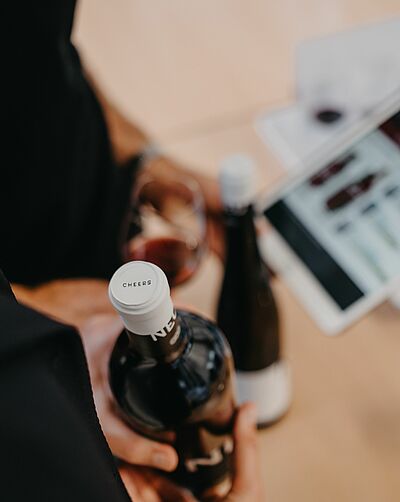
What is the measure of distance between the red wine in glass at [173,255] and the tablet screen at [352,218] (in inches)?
3.9

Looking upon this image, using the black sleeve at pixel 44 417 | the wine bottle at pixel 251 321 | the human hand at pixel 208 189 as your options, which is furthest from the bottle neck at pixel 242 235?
the black sleeve at pixel 44 417

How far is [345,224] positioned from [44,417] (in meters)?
0.43

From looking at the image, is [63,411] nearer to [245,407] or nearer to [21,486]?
[21,486]

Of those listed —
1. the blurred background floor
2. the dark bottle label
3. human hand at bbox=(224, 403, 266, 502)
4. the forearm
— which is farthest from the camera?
the forearm

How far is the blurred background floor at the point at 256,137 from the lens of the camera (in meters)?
0.57

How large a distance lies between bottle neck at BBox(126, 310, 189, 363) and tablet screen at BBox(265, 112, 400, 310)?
25cm

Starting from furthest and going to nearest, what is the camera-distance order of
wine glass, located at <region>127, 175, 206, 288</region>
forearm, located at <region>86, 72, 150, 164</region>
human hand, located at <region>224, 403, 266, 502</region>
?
forearm, located at <region>86, 72, 150, 164</region>, wine glass, located at <region>127, 175, 206, 288</region>, human hand, located at <region>224, 403, 266, 502</region>

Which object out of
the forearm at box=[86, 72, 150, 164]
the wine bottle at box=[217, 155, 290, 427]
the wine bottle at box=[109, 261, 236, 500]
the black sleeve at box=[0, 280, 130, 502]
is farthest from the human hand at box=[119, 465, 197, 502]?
the forearm at box=[86, 72, 150, 164]

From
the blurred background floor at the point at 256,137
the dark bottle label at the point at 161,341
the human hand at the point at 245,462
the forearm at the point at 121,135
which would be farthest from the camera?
the forearm at the point at 121,135

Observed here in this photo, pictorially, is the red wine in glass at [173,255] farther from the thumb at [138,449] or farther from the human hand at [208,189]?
the thumb at [138,449]

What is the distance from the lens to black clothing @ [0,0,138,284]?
2.02ft

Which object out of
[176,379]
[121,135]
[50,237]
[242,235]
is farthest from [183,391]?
[121,135]

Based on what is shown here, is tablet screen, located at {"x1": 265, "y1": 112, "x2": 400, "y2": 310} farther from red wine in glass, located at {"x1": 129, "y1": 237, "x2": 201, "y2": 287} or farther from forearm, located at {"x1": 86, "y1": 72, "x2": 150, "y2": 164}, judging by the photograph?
forearm, located at {"x1": 86, "y1": 72, "x2": 150, "y2": 164}

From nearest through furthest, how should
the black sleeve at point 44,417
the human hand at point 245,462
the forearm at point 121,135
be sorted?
the black sleeve at point 44,417, the human hand at point 245,462, the forearm at point 121,135
